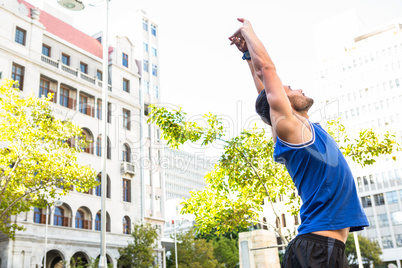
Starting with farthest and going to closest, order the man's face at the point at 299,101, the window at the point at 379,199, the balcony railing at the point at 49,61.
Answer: the window at the point at 379,199, the balcony railing at the point at 49,61, the man's face at the point at 299,101

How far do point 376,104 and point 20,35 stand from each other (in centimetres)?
5721

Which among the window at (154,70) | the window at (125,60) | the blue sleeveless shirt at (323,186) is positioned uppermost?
the window at (154,70)

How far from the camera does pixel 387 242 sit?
65750 millimetres

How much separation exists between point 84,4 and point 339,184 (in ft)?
52.6

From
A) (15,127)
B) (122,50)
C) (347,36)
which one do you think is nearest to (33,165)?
(15,127)

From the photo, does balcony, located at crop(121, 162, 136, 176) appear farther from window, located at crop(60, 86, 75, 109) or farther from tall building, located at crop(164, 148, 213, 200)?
tall building, located at crop(164, 148, 213, 200)

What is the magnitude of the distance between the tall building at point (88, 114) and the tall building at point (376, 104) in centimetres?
3128

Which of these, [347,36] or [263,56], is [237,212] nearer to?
[263,56]

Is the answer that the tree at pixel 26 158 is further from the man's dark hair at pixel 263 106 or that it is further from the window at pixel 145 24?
the window at pixel 145 24

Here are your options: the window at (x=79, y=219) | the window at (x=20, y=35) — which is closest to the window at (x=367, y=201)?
the window at (x=79, y=219)

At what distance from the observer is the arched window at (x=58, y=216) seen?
3256 centimetres

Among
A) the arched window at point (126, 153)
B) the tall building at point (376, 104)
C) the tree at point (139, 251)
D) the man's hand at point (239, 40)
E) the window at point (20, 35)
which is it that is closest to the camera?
the man's hand at point (239, 40)

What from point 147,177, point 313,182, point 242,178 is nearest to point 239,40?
point 313,182

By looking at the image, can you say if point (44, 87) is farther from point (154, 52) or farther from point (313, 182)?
point (313, 182)
